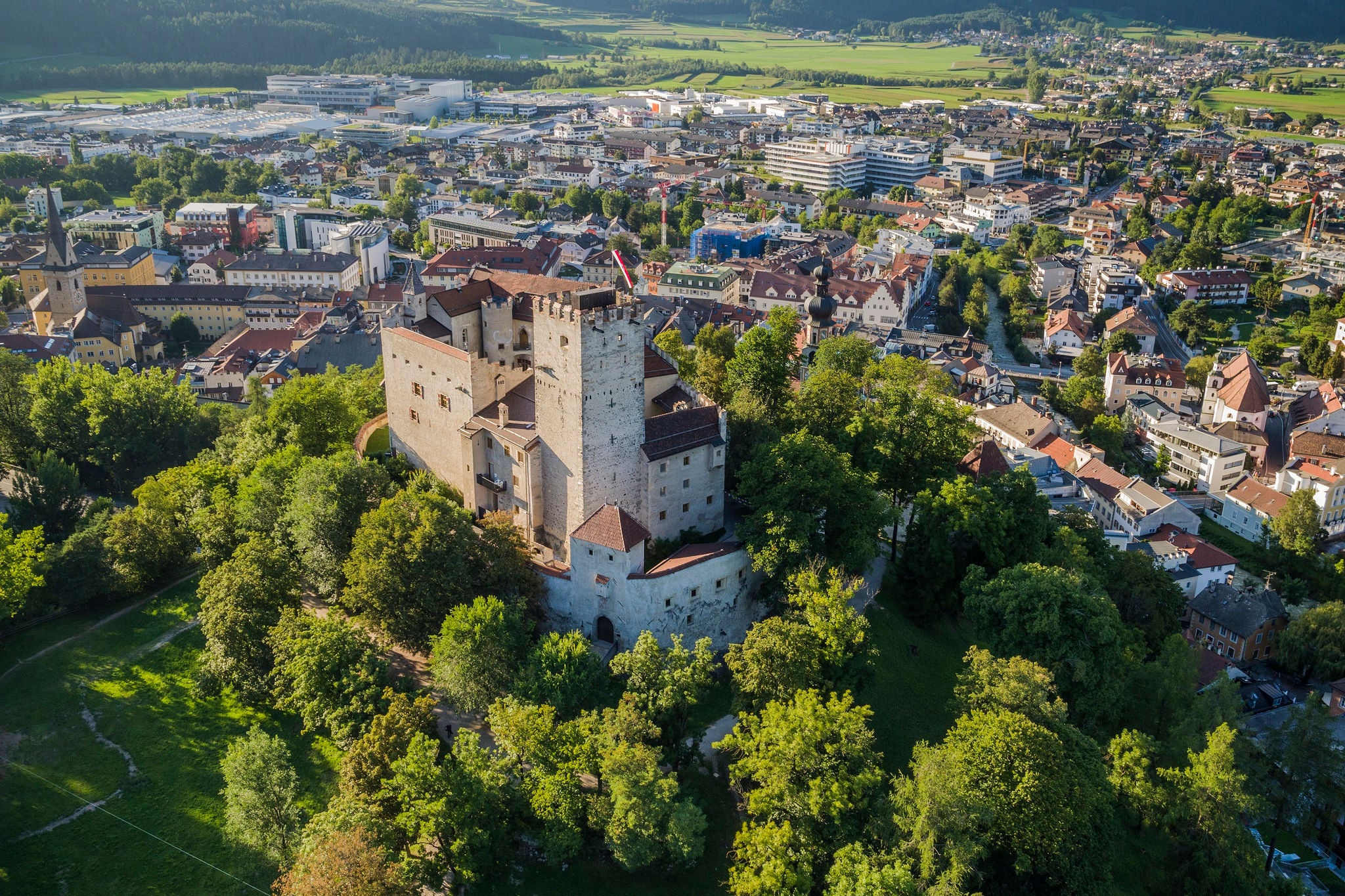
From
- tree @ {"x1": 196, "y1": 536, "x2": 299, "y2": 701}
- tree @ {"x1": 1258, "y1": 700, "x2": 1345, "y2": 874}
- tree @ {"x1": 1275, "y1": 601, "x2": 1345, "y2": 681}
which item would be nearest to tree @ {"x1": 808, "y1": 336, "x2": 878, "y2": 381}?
tree @ {"x1": 1275, "y1": 601, "x2": 1345, "y2": 681}

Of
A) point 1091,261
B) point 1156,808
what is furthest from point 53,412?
point 1091,261

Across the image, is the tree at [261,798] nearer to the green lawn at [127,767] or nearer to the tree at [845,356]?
the green lawn at [127,767]

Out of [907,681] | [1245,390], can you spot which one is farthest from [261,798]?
[1245,390]

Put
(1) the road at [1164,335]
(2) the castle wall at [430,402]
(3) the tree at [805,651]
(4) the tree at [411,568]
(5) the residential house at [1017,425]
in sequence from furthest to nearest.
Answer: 1. (1) the road at [1164,335]
2. (5) the residential house at [1017,425]
3. (2) the castle wall at [430,402]
4. (4) the tree at [411,568]
5. (3) the tree at [805,651]

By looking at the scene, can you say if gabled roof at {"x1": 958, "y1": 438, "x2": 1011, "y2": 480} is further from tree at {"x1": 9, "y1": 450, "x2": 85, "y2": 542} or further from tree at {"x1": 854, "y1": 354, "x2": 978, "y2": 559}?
tree at {"x1": 9, "y1": 450, "x2": 85, "y2": 542}

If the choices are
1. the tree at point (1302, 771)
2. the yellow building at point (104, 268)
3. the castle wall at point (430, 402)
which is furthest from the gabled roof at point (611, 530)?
the yellow building at point (104, 268)

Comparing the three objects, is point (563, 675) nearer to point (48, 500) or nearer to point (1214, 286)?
point (48, 500)

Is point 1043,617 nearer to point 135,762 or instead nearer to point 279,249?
point 135,762
